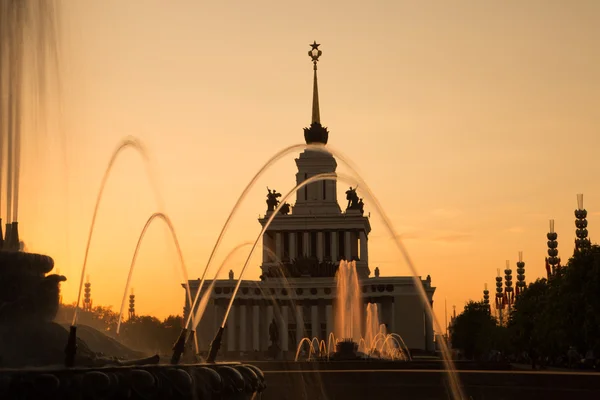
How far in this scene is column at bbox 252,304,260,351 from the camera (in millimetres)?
125375

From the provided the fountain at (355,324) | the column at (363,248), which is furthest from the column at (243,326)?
the column at (363,248)

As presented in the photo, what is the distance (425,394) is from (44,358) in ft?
49.7

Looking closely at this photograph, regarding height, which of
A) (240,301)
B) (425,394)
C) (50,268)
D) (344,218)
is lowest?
(425,394)

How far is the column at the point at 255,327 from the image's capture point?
411 feet

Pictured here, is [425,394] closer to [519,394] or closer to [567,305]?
[519,394]

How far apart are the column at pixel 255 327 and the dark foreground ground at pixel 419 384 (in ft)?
307

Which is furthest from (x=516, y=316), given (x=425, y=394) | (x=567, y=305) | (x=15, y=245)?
(x=15, y=245)

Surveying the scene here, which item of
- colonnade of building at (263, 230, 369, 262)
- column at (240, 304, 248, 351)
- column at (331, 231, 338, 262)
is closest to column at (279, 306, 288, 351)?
column at (240, 304, 248, 351)

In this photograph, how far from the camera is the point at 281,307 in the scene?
430 ft

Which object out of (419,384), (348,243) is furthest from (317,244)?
(419,384)

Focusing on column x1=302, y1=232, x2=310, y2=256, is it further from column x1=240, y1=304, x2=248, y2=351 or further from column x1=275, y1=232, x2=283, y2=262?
column x1=240, y1=304, x2=248, y2=351

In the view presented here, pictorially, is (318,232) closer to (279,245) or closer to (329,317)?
(279,245)

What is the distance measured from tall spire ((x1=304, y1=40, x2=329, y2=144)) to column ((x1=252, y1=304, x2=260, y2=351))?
30.2 m

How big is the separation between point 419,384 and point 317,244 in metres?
109
